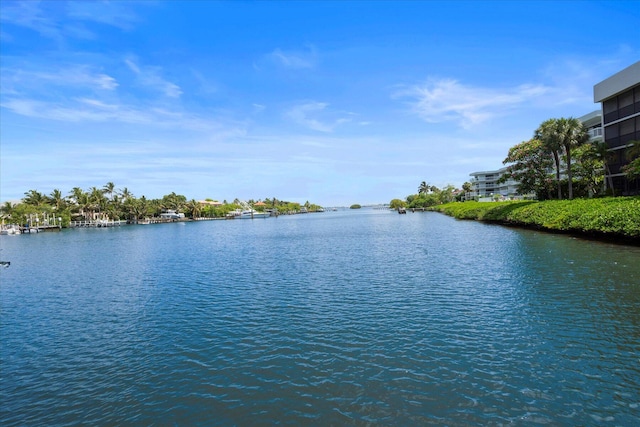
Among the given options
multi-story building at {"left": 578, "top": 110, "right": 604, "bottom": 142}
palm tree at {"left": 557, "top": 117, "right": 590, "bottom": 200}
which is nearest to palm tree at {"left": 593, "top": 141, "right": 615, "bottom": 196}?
palm tree at {"left": 557, "top": 117, "right": 590, "bottom": 200}

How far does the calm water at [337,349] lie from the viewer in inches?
355

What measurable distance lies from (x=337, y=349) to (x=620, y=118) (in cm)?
5375

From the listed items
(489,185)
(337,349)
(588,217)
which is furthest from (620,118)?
(489,185)

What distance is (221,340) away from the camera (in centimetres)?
1408

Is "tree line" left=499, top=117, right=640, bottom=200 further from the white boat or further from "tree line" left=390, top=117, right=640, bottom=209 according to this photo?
the white boat

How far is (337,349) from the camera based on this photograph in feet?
41.1

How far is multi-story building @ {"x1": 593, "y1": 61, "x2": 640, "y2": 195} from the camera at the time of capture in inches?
1732

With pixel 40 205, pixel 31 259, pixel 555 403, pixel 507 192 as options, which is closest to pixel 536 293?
pixel 555 403

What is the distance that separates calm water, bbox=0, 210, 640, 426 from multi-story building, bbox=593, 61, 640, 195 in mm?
29376

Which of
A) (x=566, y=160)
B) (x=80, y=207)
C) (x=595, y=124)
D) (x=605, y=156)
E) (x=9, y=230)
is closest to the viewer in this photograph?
(x=605, y=156)

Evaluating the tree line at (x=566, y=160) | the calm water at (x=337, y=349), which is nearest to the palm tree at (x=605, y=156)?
the tree line at (x=566, y=160)

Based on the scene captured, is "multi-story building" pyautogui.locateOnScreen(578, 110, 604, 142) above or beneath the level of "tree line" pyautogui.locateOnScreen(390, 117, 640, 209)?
above

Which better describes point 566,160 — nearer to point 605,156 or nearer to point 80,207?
point 605,156

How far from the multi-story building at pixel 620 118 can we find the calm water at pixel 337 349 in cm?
2938
